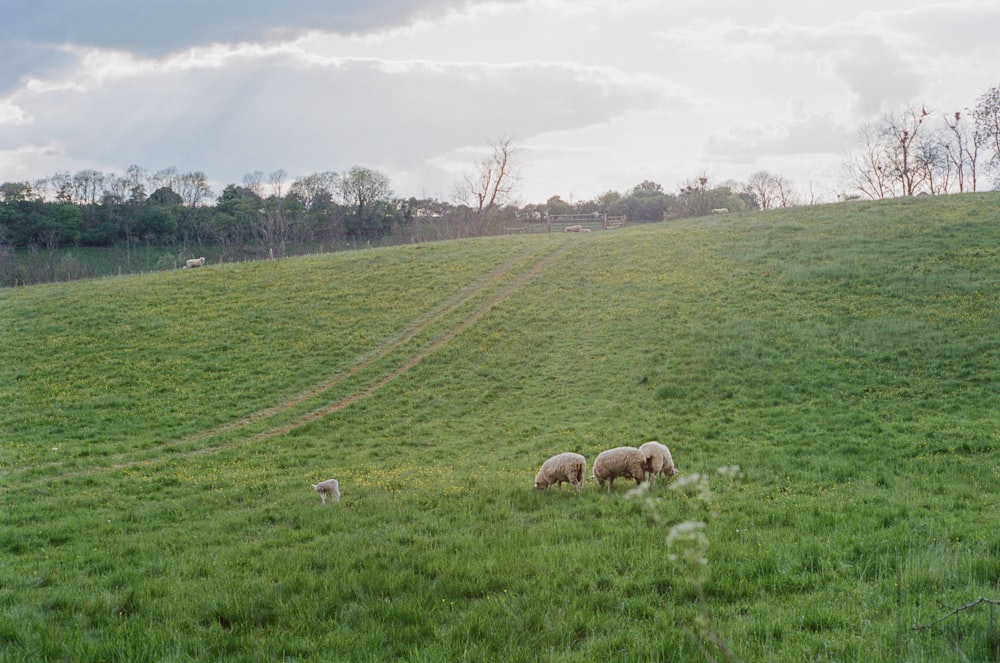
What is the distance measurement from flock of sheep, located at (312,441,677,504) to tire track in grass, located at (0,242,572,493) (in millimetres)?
8877

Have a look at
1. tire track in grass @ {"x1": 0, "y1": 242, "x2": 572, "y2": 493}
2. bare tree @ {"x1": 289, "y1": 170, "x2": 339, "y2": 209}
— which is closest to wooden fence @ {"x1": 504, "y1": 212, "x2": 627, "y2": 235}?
tire track in grass @ {"x1": 0, "y1": 242, "x2": 572, "y2": 493}

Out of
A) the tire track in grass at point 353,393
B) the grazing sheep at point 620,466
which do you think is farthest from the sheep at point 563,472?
the tire track in grass at point 353,393

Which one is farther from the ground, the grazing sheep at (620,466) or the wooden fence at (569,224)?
the wooden fence at (569,224)

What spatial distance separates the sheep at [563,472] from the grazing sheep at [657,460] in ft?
4.37

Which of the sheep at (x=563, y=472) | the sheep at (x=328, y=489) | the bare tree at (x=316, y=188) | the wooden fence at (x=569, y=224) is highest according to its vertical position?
the bare tree at (x=316, y=188)

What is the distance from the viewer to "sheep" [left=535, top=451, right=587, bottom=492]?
12.5 metres

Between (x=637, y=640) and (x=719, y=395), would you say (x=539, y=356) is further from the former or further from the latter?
(x=637, y=640)

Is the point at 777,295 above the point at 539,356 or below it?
above

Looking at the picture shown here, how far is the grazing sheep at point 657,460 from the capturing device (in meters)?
12.6

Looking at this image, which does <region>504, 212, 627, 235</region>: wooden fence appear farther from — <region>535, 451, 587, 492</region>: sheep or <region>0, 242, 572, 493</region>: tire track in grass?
<region>535, 451, 587, 492</region>: sheep

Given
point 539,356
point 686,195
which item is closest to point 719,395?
point 539,356

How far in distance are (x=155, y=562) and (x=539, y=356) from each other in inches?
799

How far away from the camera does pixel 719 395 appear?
20.7m

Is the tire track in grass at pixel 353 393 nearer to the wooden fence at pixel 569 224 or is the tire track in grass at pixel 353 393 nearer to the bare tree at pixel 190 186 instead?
the wooden fence at pixel 569 224
